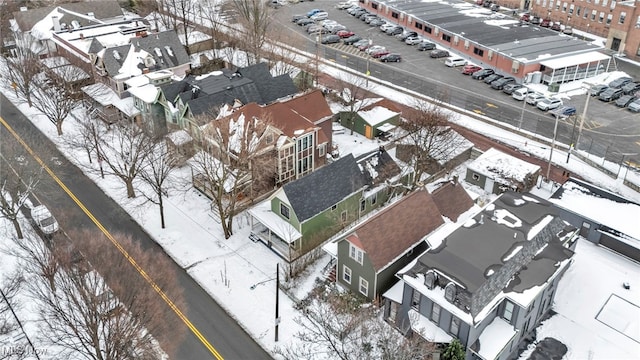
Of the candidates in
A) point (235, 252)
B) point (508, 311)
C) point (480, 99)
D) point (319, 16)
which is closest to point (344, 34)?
point (319, 16)

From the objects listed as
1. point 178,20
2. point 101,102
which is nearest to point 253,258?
point 101,102

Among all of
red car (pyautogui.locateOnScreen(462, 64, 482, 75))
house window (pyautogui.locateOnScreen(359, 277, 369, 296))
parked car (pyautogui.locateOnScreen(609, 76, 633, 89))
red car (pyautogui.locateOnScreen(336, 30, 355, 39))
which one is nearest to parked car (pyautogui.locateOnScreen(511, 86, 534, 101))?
red car (pyautogui.locateOnScreen(462, 64, 482, 75))

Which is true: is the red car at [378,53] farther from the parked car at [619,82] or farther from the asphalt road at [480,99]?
the parked car at [619,82]

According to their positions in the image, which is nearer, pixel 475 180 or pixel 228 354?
pixel 228 354

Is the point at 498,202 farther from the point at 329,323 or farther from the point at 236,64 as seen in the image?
the point at 236,64

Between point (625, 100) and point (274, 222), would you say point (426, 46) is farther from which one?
point (274, 222)

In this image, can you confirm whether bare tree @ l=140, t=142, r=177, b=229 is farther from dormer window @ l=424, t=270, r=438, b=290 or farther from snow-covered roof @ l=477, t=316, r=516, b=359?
snow-covered roof @ l=477, t=316, r=516, b=359
